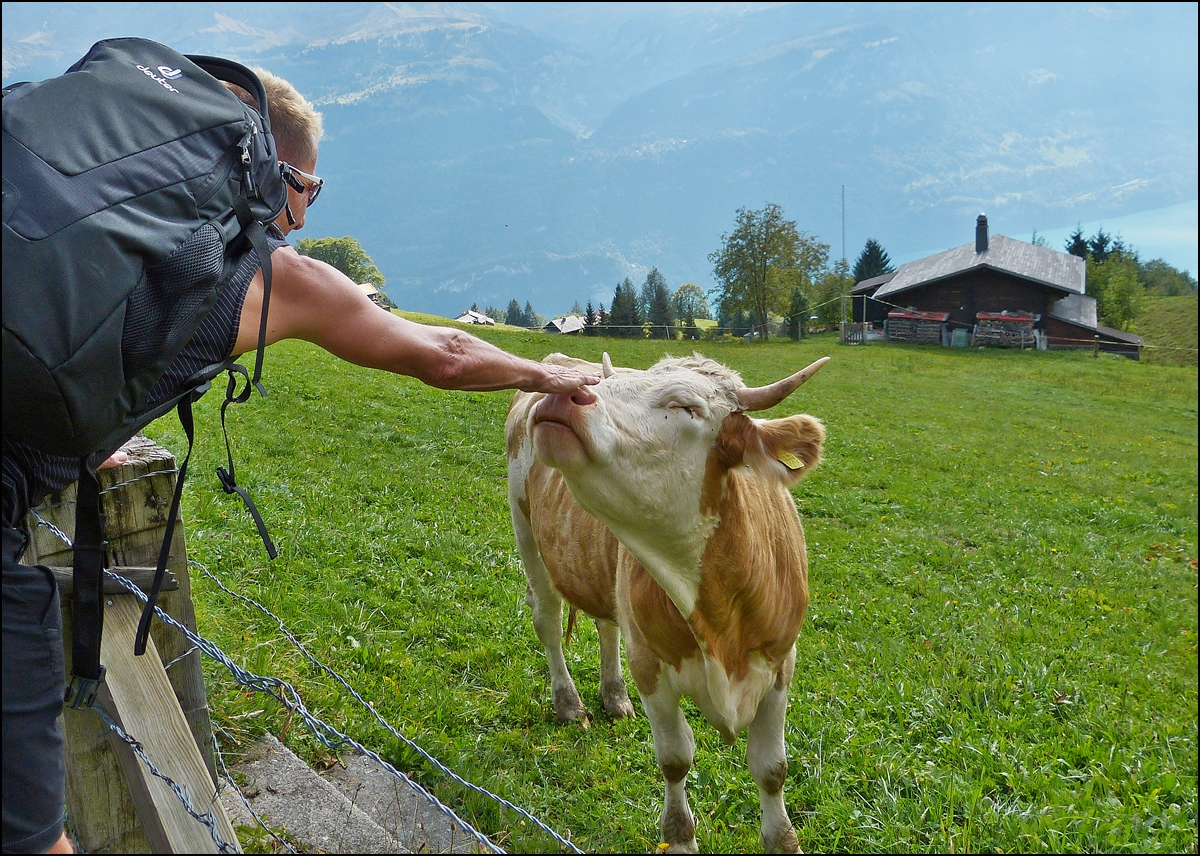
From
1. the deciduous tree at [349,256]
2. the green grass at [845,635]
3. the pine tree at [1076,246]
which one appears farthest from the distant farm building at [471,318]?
the pine tree at [1076,246]

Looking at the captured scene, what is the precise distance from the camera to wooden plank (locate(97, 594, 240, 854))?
1.64m

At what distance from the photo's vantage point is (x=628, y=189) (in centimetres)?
13875

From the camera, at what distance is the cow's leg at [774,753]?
3139 millimetres

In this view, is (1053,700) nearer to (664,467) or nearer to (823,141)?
(664,467)

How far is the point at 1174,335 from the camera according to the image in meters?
1.98

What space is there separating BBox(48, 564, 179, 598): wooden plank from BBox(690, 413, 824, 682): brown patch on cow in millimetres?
1876

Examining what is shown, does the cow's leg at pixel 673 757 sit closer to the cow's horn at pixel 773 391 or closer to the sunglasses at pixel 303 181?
the cow's horn at pixel 773 391

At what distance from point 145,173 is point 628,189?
5709 inches

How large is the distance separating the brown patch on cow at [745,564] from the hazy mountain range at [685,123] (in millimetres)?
1444

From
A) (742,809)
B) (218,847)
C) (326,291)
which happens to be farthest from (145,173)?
(742,809)

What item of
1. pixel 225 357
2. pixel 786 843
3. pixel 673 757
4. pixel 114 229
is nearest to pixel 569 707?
pixel 673 757

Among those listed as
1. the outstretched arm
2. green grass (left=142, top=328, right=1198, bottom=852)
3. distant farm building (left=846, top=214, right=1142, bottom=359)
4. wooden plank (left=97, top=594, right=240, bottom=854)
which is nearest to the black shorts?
wooden plank (left=97, top=594, right=240, bottom=854)

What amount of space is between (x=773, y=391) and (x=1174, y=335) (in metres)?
1.13

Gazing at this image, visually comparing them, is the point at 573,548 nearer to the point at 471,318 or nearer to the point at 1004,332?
the point at 471,318
